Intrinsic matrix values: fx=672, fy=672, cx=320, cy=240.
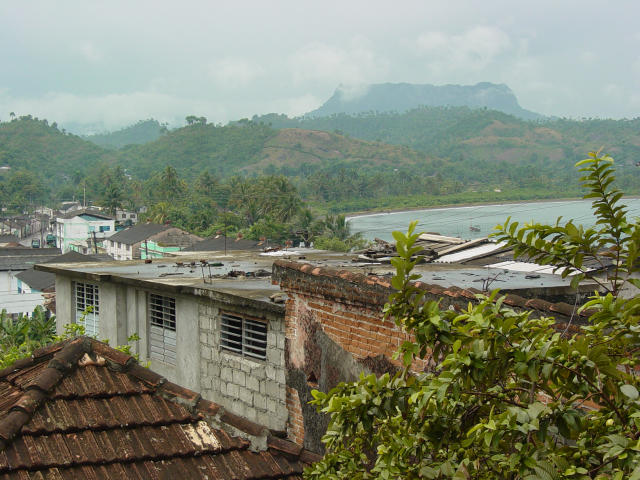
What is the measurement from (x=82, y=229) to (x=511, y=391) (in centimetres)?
7400

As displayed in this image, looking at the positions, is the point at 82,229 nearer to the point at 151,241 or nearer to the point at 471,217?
the point at 151,241

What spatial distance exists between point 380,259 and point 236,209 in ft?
216

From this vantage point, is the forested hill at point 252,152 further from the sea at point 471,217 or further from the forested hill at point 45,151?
the sea at point 471,217

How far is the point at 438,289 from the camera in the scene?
5.70m

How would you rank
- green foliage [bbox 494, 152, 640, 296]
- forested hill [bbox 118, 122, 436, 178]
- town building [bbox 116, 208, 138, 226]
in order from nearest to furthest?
green foliage [bbox 494, 152, 640, 296]
town building [bbox 116, 208, 138, 226]
forested hill [bbox 118, 122, 436, 178]

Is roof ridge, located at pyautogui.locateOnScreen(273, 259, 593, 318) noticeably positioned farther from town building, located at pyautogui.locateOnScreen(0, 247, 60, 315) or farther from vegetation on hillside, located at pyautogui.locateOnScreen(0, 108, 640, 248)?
vegetation on hillside, located at pyautogui.locateOnScreen(0, 108, 640, 248)

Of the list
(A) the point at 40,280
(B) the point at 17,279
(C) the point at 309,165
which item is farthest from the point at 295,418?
(C) the point at 309,165

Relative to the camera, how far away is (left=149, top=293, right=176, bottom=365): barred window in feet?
37.2

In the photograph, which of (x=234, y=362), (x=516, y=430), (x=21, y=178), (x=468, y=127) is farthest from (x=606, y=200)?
(x=468, y=127)

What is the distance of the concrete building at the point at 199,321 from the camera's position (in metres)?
9.32

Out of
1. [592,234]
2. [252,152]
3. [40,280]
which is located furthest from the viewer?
[252,152]

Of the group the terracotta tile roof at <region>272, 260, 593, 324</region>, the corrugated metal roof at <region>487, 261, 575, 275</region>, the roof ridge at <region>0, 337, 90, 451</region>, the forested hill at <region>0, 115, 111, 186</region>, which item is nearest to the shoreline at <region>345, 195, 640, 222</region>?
the corrugated metal roof at <region>487, 261, 575, 275</region>

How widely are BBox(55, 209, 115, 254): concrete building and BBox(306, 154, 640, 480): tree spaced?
229 feet

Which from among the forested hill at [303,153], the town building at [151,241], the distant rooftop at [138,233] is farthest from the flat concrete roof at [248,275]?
the forested hill at [303,153]
